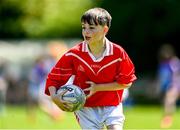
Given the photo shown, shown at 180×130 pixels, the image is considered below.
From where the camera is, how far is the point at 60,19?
149 ft

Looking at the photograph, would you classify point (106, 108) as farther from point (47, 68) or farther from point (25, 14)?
point (25, 14)

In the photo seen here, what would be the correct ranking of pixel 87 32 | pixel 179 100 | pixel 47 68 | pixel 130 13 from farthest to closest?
pixel 130 13 → pixel 179 100 → pixel 47 68 → pixel 87 32

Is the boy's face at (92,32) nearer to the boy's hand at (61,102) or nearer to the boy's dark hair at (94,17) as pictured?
the boy's dark hair at (94,17)

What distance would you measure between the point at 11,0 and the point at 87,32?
1492 inches

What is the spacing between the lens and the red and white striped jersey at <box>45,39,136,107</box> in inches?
401

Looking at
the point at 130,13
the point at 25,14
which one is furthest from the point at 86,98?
the point at 25,14

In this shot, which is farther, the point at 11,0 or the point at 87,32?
the point at 11,0

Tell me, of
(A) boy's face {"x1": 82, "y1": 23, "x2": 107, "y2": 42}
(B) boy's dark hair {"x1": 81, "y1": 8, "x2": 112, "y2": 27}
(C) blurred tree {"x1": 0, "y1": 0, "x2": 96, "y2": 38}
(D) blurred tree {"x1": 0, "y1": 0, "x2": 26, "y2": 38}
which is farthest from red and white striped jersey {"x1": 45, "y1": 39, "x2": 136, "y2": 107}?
(D) blurred tree {"x1": 0, "y1": 0, "x2": 26, "y2": 38}

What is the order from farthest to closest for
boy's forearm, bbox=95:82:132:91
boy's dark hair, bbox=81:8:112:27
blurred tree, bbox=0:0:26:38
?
blurred tree, bbox=0:0:26:38
boy's forearm, bbox=95:82:132:91
boy's dark hair, bbox=81:8:112:27

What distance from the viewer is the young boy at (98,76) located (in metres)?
10.2

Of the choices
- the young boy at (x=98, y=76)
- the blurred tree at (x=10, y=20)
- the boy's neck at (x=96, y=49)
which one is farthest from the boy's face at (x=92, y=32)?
the blurred tree at (x=10, y=20)

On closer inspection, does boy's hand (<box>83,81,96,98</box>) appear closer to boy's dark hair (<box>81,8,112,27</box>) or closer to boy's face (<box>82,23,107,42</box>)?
boy's face (<box>82,23,107,42</box>)

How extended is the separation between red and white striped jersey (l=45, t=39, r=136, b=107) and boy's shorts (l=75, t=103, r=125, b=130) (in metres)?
0.07

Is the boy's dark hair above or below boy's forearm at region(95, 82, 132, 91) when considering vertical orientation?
above
